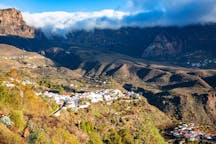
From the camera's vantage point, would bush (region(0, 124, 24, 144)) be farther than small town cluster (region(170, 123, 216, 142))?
No

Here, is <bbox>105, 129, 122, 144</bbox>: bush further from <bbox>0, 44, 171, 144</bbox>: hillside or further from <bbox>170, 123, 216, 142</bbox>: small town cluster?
<bbox>170, 123, 216, 142</bbox>: small town cluster

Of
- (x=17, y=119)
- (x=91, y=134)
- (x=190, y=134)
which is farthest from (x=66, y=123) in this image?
(x=190, y=134)

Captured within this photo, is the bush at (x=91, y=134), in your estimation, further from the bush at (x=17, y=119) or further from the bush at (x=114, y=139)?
the bush at (x=17, y=119)

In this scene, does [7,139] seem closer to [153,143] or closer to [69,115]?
[69,115]

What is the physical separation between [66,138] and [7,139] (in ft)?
80.1

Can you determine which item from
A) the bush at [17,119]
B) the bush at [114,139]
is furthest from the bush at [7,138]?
the bush at [114,139]

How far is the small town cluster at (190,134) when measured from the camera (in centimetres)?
16688

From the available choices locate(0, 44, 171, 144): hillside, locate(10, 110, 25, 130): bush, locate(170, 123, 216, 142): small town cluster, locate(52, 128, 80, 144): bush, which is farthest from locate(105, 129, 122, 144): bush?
locate(170, 123, 216, 142): small town cluster

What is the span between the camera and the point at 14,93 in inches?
4045

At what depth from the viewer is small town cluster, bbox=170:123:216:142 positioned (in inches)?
6570

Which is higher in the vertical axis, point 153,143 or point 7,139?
point 7,139

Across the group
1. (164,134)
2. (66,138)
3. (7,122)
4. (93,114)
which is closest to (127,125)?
(93,114)

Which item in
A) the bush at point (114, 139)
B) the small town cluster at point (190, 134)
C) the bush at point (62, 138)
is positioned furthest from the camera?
the small town cluster at point (190, 134)

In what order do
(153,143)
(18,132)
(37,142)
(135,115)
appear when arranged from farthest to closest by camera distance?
(135,115) → (153,143) → (18,132) → (37,142)
